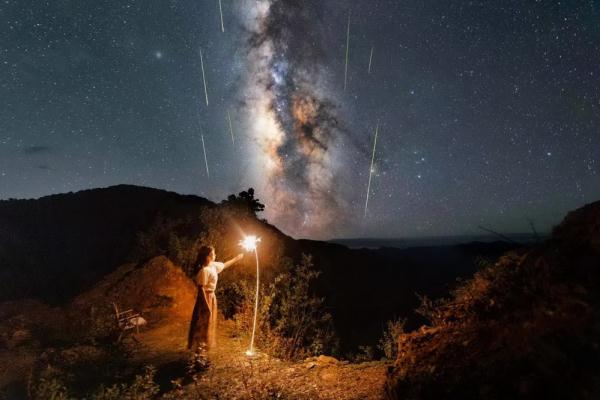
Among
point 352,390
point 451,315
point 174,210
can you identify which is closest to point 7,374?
point 352,390

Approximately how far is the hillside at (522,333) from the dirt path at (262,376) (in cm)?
117

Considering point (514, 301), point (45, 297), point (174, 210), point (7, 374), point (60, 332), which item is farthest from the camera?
point (174, 210)

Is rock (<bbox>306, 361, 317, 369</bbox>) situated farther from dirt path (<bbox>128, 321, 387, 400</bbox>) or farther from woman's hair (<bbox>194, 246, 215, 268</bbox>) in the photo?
woman's hair (<bbox>194, 246, 215, 268</bbox>)

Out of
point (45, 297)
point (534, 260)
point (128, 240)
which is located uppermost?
point (128, 240)

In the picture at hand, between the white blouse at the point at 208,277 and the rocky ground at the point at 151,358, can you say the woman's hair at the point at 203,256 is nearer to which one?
the white blouse at the point at 208,277

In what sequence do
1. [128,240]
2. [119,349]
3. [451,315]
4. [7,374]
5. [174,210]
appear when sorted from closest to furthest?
[451,315] < [7,374] < [119,349] < [128,240] < [174,210]

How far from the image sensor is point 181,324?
35.1 feet

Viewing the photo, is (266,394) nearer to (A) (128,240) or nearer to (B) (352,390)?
(B) (352,390)

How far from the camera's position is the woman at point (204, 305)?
8.03 meters

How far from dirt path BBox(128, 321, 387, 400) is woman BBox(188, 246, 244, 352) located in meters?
0.42

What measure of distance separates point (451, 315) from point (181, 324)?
8.32 m

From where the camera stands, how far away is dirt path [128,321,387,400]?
234 inches

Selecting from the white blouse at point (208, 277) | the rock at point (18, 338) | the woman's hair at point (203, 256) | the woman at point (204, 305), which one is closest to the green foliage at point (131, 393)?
the woman at point (204, 305)

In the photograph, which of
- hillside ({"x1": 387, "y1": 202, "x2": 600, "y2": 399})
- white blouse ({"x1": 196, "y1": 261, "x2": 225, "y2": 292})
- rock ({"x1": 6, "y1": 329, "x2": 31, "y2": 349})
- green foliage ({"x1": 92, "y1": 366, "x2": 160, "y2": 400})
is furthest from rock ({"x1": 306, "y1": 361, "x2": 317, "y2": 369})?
rock ({"x1": 6, "y1": 329, "x2": 31, "y2": 349})
